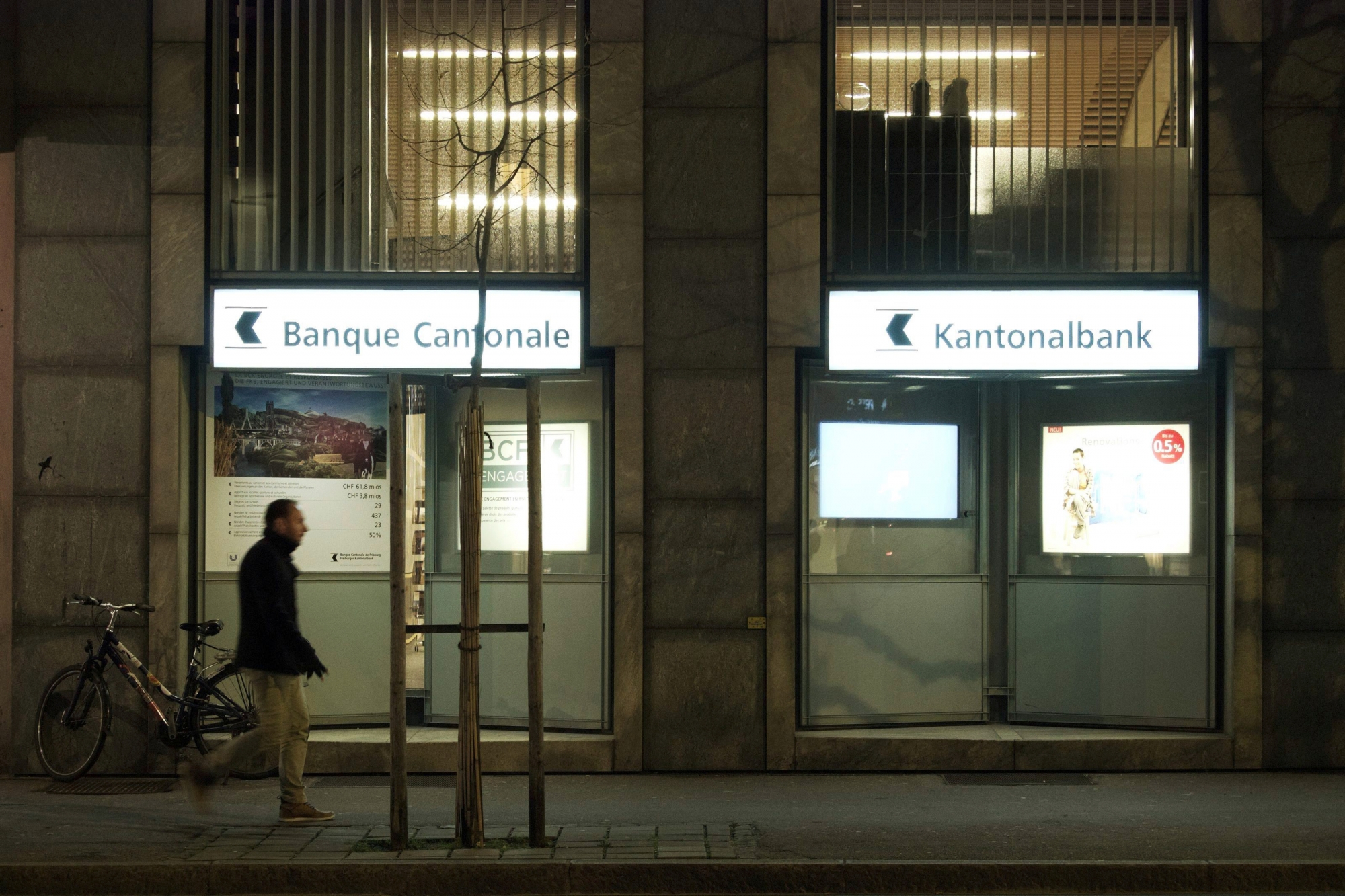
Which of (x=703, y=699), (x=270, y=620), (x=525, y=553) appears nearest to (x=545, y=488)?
(x=525, y=553)

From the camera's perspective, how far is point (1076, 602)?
1033 cm

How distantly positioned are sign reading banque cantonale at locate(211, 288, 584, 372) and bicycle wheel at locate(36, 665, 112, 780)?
2480mm

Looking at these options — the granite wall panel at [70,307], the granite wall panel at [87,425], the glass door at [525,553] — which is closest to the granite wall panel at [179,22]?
the granite wall panel at [70,307]

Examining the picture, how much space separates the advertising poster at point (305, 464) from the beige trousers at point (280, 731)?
2393 mm

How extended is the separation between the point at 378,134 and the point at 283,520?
3443mm

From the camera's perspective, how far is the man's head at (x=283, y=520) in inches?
316

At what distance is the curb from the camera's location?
6.79 meters

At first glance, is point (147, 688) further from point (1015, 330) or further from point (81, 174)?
point (1015, 330)

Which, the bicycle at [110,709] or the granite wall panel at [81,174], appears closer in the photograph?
the bicycle at [110,709]

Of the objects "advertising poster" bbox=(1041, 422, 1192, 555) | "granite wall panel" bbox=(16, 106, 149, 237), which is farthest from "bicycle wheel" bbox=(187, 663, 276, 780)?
"advertising poster" bbox=(1041, 422, 1192, 555)

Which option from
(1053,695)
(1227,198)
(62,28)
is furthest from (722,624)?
(62,28)

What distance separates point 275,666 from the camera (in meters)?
7.82

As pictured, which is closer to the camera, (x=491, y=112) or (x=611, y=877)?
(x=611, y=877)

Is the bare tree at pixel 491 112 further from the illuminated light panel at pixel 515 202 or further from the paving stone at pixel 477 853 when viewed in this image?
the paving stone at pixel 477 853
